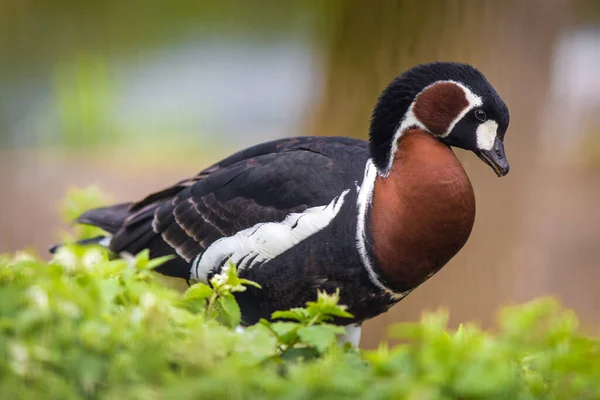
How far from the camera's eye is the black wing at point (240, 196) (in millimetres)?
2219

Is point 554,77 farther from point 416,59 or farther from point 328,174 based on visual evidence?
point 328,174

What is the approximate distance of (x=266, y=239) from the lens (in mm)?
2209

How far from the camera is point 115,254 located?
101 inches

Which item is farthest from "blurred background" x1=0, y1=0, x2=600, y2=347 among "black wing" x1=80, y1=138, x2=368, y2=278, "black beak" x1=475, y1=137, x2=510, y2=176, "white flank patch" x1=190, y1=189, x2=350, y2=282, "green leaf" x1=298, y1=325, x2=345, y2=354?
"green leaf" x1=298, y1=325, x2=345, y2=354

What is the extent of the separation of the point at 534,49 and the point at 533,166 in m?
0.46

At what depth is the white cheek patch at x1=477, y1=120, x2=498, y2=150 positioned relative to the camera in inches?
82.2

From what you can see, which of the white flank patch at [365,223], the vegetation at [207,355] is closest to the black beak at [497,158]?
the white flank patch at [365,223]

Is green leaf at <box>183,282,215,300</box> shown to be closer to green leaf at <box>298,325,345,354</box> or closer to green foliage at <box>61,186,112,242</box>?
green leaf at <box>298,325,345,354</box>

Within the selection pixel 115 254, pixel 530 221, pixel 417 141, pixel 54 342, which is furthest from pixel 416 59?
pixel 54 342

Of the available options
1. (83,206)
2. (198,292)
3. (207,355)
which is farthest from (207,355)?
(83,206)

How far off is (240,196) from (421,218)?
21.3 inches

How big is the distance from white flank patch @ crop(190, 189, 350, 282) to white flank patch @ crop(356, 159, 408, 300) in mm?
52

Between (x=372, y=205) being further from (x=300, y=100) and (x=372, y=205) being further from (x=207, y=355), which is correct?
(x=300, y=100)

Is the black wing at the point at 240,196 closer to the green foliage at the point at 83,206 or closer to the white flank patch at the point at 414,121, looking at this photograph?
the white flank patch at the point at 414,121
